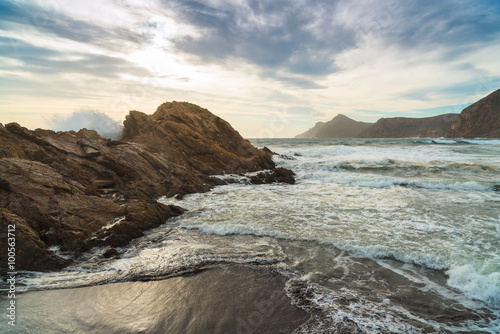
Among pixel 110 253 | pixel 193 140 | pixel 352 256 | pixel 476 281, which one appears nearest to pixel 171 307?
pixel 110 253

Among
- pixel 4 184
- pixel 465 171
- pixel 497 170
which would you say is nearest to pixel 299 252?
pixel 4 184

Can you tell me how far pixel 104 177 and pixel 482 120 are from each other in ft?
473

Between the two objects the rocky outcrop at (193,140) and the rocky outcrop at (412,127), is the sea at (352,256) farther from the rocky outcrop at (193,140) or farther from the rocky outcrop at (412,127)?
the rocky outcrop at (412,127)

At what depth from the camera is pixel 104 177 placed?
13828 millimetres

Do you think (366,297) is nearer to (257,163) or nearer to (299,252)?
(299,252)

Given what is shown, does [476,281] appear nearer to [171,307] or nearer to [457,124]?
[171,307]

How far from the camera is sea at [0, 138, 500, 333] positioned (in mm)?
4262

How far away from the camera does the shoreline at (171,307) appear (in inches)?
156

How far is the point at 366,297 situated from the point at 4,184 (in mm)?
10434

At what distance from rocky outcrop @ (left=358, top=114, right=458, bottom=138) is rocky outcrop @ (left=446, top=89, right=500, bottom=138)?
634 inches

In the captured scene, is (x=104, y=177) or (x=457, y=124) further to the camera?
(x=457, y=124)

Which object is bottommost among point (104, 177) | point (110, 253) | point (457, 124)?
point (110, 253)

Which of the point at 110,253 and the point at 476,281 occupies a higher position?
the point at 110,253

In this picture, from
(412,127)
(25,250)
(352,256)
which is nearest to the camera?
(25,250)
